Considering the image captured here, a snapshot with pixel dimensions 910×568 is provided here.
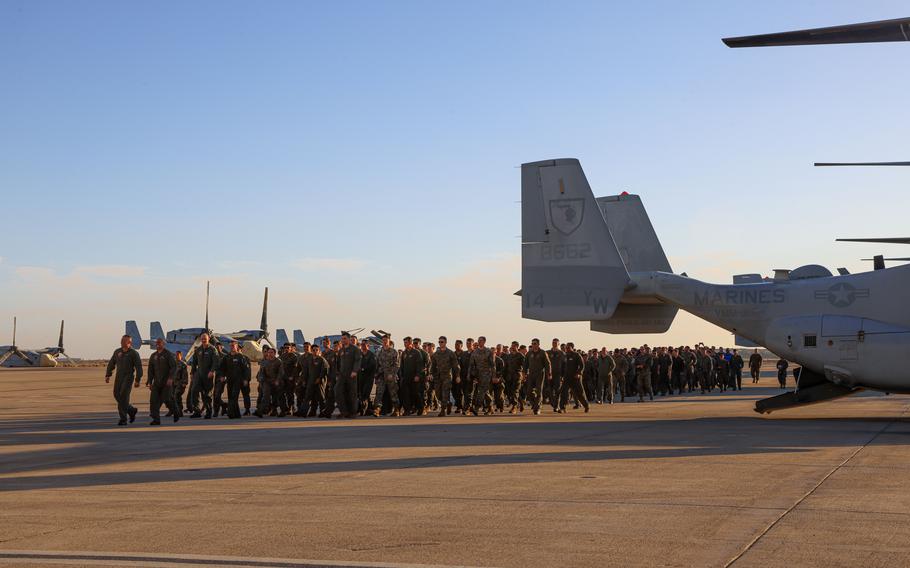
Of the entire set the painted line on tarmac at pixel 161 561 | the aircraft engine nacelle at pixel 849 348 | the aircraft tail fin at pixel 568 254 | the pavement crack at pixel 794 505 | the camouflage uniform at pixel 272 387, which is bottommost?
the painted line on tarmac at pixel 161 561

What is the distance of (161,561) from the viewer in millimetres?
5145

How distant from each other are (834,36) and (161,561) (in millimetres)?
6379

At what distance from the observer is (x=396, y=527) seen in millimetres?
6152

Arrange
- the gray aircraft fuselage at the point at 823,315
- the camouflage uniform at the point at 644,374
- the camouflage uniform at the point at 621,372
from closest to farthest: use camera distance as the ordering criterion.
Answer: the gray aircraft fuselage at the point at 823,315 → the camouflage uniform at the point at 621,372 → the camouflage uniform at the point at 644,374

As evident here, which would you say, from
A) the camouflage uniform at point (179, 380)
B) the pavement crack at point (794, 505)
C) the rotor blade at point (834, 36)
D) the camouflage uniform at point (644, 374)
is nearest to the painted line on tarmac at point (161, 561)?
the pavement crack at point (794, 505)

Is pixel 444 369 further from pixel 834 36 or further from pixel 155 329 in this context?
pixel 155 329

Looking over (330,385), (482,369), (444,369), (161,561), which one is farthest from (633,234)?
(161,561)

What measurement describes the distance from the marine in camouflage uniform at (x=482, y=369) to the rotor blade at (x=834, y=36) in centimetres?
1253

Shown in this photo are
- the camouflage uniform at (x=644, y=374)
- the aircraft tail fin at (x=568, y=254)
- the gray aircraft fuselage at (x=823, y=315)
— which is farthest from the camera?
the camouflage uniform at (x=644, y=374)

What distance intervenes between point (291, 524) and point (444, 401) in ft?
43.4

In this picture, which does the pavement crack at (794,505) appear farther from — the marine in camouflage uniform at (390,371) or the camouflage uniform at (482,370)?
the marine in camouflage uniform at (390,371)

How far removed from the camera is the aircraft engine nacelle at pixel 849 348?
53.5ft

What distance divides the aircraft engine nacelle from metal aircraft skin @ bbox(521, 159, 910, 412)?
2 cm

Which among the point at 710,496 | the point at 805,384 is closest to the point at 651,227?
the point at 805,384
